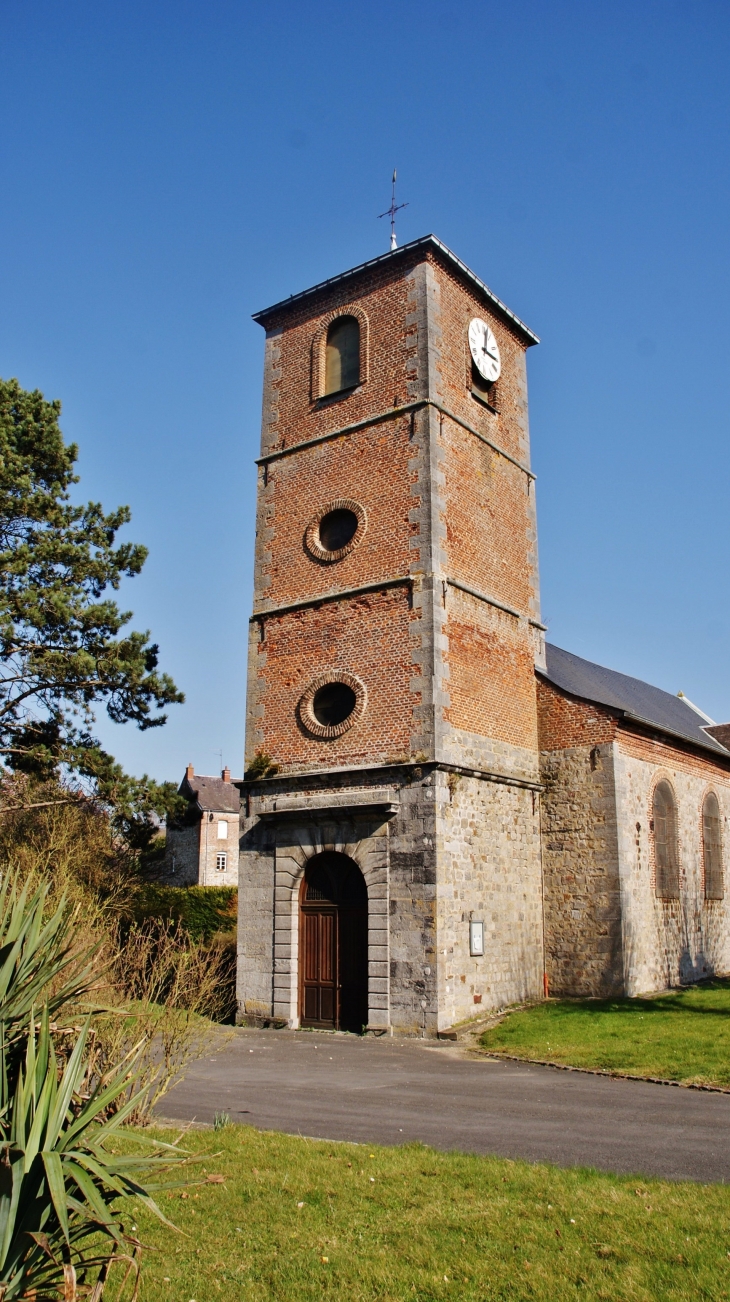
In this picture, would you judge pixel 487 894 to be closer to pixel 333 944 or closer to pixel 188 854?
pixel 333 944

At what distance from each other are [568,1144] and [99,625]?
14212 millimetres

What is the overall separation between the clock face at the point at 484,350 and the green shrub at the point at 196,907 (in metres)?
13.6

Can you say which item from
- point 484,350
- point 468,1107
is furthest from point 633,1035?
point 484,350

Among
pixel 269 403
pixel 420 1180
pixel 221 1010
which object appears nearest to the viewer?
pixel 420 1180

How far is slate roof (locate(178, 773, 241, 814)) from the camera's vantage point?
4831 centimetres

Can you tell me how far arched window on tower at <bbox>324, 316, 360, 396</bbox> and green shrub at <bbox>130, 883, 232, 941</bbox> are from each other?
485 inches

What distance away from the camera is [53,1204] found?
313cm

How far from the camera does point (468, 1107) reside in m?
9.23

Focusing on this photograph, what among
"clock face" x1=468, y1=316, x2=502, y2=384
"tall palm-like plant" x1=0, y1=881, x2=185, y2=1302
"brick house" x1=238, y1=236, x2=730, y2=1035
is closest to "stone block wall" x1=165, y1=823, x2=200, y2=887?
"brick house" x1=238, y1=236, x2=730, y2=1035

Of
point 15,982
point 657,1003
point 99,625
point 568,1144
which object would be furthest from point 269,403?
point 15,982

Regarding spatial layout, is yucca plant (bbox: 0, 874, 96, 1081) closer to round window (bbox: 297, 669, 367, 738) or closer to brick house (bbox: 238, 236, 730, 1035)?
brick house (bbox: 238, 236, 730, 1035)

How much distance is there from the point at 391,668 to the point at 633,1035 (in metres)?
6.43

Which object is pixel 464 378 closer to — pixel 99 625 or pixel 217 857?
pixel 99 625

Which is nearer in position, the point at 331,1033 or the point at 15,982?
the point at 15,982
